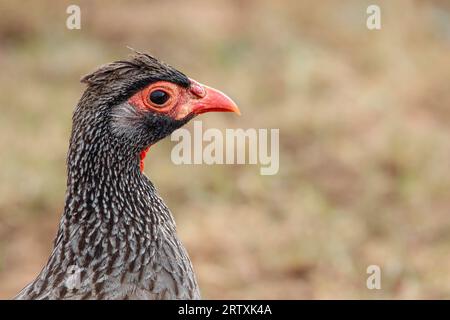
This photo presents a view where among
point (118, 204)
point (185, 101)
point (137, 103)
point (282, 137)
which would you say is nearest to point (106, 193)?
point (118, 204)

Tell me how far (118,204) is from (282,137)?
14.7 feet

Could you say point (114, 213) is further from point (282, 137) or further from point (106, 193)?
point (282, 137)

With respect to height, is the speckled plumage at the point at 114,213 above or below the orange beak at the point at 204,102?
below

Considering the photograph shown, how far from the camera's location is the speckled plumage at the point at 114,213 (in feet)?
13.2

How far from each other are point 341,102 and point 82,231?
5278mm

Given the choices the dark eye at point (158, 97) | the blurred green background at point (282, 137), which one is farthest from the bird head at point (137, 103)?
the blurred green background at point (282, 137)

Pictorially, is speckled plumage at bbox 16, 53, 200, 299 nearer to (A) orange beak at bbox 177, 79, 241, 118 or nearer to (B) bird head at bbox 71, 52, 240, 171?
(B) bird head at bbox 71, 52, 240, 171

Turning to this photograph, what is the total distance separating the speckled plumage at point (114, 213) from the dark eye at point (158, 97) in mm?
65

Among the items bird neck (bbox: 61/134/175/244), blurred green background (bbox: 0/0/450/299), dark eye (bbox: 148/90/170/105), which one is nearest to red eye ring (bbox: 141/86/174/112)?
dark eye (bbox: 148/90/170/105)

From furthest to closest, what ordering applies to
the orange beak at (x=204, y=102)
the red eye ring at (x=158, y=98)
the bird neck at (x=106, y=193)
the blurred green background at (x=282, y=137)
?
the blurred green background at (x=282, y=137) → the orange beak at (x=204, y=102) → the red eye ring at (x=158, y=98) → the bird neck at (x=106, y=193)

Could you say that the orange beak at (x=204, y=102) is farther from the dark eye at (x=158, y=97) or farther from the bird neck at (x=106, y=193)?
the bird neck at (x=106, y=193)

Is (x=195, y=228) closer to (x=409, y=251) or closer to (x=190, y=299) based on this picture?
(x=409, y=251)

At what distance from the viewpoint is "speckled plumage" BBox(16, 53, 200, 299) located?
4.04 m

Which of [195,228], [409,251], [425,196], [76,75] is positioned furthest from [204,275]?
A: [76,75]
